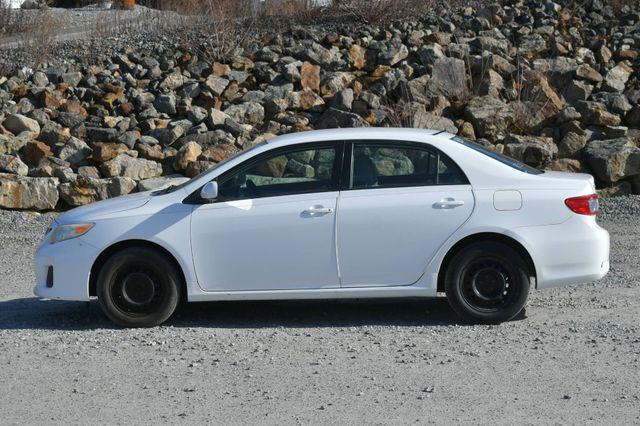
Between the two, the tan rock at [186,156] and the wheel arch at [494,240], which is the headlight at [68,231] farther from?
the tan rock at [186,156]

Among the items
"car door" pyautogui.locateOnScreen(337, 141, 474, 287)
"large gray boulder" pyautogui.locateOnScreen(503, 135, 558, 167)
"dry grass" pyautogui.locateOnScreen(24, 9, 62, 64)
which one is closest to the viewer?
"car door" pyautogui.locateOnScreen(337, 141, 474, 287)

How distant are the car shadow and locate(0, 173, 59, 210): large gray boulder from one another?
584 cm

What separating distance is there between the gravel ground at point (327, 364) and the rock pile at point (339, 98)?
271 inches

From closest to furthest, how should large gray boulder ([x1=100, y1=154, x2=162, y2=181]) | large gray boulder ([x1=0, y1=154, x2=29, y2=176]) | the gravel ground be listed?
the gravel ground < large gray boulder ([x1=0, y1=154, x2=29, y2=176]) < large gray boulder ([x1=100, y1=154, x2=162, y2=181])

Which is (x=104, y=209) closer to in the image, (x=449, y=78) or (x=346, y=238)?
(x=346, y=238)

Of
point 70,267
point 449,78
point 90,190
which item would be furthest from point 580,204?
point 449,78

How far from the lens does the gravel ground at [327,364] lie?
21.8ft

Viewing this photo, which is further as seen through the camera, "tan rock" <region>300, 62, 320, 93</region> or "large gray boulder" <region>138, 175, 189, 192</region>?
"tan rock" <region>300, 62, 320, 93</region>

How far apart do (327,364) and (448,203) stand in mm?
1827

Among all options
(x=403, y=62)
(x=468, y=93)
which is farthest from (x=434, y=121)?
(x=403, y=62)

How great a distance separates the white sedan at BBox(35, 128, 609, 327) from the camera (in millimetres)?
8789

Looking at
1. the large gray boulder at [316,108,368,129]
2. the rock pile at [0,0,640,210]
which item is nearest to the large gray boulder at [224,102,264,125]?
the rock pile at [0,0,640,210]

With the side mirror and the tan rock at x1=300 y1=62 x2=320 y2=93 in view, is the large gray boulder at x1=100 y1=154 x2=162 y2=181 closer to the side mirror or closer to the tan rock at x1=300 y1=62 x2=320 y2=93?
the tan rock at x1=300 y1=62 x2=320 y2=93

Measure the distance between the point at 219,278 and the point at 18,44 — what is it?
1513 cm
